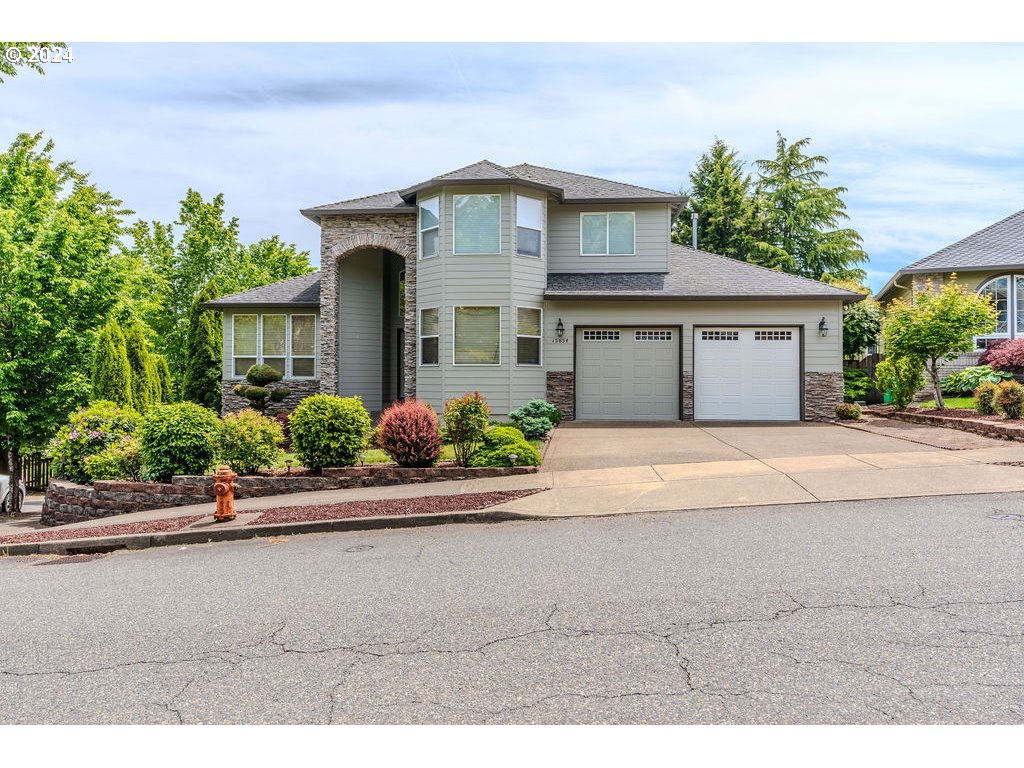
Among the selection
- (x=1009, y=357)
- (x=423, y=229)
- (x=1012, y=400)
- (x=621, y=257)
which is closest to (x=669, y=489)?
(x=1012, y=400)

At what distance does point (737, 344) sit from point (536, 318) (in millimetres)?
5553

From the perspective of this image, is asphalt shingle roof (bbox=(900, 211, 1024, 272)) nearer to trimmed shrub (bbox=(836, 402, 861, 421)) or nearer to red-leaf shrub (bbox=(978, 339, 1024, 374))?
red-leaf shrub (bbox=(978, 339, 1024, 374))

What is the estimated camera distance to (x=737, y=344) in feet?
60.6

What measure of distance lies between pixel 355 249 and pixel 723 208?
26.0 meters

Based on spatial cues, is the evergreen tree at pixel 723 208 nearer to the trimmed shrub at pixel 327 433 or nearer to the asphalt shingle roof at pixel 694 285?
the asphalt shingle roof at pixel 694 285

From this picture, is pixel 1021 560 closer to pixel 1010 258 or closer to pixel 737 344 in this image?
pixel 737 344

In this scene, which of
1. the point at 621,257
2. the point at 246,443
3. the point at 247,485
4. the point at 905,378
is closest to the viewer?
the point at 247,485

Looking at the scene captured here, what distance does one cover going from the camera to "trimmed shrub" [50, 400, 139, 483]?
12.2m

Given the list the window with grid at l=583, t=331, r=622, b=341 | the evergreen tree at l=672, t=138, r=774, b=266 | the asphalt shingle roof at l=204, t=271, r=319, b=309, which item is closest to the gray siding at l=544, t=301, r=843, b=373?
the window with grid at l=583, t=331, r=622, b=341

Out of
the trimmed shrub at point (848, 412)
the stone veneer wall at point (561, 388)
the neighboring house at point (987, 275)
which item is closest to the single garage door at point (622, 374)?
the stone veneer wall at point (561, 388)

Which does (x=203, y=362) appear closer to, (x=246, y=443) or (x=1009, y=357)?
(x=246, y=443)

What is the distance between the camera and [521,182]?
17.2m

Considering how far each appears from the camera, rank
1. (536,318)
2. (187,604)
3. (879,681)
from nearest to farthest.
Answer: (879,681) < (187,604) < (536,318)

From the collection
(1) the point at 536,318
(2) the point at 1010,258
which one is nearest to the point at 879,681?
(1) the point at 536,318
